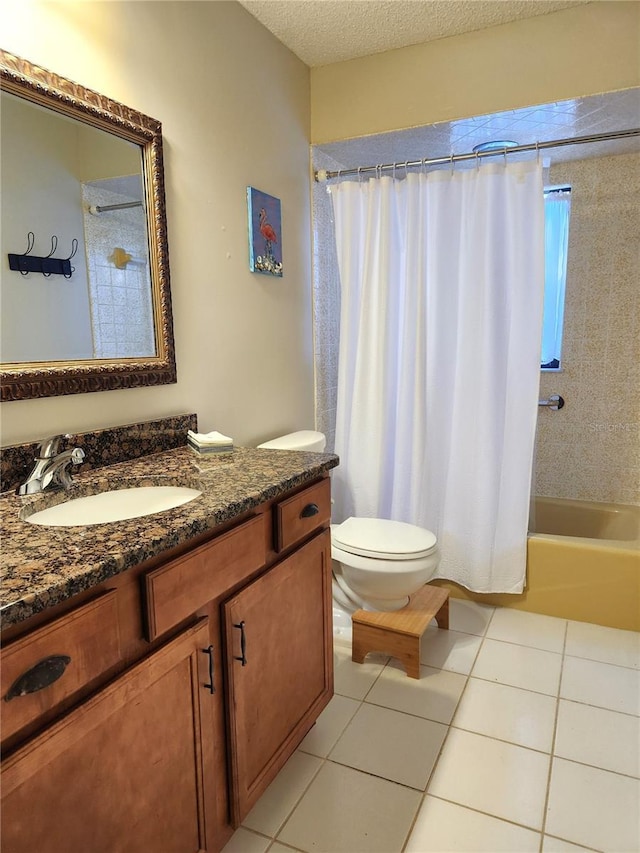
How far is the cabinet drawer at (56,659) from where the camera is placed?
759 mm

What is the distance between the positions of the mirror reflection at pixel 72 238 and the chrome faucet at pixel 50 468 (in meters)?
0.22

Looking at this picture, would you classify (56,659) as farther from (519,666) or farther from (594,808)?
(519,666)

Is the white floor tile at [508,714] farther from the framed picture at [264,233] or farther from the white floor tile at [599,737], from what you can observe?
the framed picture at [264,233]

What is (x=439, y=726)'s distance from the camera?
1.77 meters

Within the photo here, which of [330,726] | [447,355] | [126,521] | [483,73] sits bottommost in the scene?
[330,726]

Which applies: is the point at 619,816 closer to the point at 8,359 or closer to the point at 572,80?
the point at 8,359

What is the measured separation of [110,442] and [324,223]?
170 centimetres

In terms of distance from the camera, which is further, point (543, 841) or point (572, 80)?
point (572, 80)

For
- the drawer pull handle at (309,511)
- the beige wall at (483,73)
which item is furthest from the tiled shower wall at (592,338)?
the drawer pull handle at (309,511)

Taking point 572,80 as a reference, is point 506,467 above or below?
below

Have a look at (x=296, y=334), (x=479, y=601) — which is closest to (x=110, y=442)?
(x=296, y=334)

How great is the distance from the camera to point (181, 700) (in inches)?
42.7

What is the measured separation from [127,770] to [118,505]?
0.59 meters

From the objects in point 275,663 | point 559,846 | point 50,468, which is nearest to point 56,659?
point 50,468
